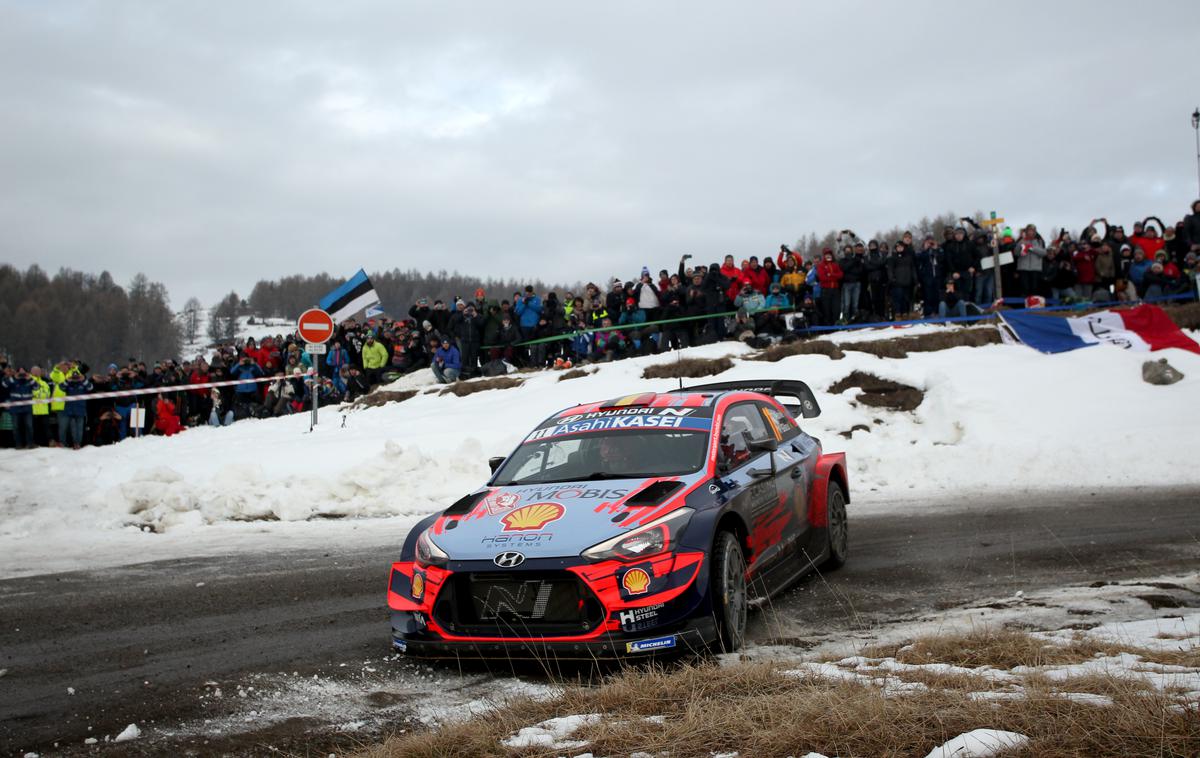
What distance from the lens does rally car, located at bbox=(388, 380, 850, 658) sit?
543 centimetres

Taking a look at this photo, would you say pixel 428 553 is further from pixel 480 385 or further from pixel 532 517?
pixel 480 385

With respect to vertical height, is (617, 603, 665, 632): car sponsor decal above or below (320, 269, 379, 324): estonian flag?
below

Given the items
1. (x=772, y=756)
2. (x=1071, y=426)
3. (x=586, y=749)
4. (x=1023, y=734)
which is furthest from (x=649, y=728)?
(x=1071, y=426)

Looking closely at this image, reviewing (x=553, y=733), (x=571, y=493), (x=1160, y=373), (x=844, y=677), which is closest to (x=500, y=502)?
(x=571, y=493)

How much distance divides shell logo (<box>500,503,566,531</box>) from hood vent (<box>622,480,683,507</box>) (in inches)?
17.0

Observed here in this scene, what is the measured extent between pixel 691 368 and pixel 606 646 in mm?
13667

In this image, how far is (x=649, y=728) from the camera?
399 cm

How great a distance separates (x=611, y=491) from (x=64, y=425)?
2019 cm

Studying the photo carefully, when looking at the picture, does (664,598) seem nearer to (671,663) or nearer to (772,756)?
(671,663)

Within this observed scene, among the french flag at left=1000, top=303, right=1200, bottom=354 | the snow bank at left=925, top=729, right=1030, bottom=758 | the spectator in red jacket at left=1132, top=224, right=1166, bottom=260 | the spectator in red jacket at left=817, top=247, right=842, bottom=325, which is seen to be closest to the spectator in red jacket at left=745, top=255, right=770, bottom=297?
the spectator in red jacket at left=817, top=247, right=842, bottom=325

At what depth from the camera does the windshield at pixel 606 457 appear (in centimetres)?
666

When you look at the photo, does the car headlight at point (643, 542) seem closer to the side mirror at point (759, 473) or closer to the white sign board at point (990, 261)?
the side mirror at point (759, 473)

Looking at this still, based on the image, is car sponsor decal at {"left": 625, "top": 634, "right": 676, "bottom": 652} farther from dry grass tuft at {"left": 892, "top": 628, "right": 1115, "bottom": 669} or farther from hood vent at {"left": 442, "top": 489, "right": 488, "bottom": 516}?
hood vent at {"left": 442, "top": 489, "right": 488, "bottom": 516}

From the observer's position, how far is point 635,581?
17.8 ft
